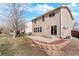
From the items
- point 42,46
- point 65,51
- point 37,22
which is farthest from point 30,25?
point 65,51

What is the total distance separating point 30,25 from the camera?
355cm

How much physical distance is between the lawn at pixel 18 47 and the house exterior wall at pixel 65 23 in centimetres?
40

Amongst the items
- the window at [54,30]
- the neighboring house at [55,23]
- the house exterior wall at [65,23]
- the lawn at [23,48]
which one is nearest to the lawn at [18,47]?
the lawn at [23,48]

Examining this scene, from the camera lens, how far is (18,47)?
353cm

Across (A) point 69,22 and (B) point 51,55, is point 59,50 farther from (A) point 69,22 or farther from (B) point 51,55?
(A) point 69,22

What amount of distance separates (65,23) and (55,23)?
5.3 inches

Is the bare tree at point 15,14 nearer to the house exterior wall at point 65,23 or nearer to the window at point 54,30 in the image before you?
the window at point 54,30

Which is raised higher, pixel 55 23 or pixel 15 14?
pixel 15 14

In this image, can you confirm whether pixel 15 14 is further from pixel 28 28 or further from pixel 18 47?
pixel 18 47

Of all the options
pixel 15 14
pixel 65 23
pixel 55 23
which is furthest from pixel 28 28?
pixel 65 23

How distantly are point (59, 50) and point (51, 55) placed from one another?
13 cm

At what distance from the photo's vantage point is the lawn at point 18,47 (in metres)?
3.49

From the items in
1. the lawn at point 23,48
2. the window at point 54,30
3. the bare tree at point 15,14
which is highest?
the bare tree at point 15,14

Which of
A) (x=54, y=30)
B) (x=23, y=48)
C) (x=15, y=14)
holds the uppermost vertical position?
(x=15, y=14)
